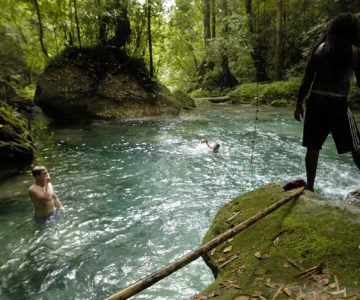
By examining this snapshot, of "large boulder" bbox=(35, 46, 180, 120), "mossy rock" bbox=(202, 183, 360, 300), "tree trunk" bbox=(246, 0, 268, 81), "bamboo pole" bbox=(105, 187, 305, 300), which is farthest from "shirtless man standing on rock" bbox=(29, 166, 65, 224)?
"tree trunk" bbox=(246, 0, 268, 81)

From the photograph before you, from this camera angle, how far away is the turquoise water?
2777mm

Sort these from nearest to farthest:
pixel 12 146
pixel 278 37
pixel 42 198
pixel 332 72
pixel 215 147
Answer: pixel 332 72 → pixel 42 198 → pixel 12 146 → pixel 215 147 → pixel 278 37

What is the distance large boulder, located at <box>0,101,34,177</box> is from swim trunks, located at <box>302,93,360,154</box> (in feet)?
21.4

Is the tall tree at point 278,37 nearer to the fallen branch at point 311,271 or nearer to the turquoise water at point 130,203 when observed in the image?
the turquoise water at point 130,203

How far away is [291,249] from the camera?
73.3 inches

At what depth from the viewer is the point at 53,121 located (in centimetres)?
1307

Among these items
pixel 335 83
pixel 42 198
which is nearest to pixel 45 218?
pixel 42 198

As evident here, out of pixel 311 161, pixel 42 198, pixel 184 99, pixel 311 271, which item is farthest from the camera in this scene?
pixel 184 99

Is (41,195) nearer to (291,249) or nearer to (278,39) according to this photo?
(291,249)

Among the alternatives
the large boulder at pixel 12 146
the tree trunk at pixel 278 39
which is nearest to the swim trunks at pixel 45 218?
Result: the large boulder at pixel 12 146

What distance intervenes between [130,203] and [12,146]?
363 centimetres

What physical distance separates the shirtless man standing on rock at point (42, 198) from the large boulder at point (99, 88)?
30.7 feet

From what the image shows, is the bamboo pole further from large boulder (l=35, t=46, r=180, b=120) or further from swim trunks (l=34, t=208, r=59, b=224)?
large boulder (l=35, t=46, r=180, b=120)

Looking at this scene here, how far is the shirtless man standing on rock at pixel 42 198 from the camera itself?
3844mm
